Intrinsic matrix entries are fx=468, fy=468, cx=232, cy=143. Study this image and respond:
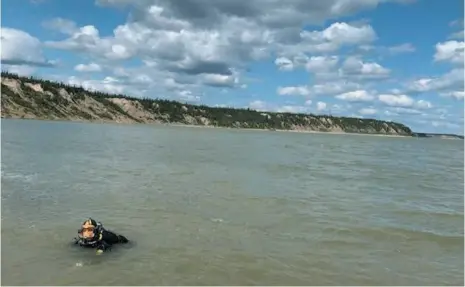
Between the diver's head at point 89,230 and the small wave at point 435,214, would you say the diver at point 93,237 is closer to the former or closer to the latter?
the diver's head at point 89,230

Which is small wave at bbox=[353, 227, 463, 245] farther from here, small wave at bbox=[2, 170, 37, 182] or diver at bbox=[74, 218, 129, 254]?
small wave at bbox=[2, 170, 37, 182]

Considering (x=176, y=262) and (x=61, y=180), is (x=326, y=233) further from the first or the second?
(x=61, y=180)

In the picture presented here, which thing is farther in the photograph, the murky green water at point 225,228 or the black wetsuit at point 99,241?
the black wetsuit at point 99,241

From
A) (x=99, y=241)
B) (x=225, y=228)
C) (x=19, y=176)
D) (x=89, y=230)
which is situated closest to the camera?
(x=89, y=230)

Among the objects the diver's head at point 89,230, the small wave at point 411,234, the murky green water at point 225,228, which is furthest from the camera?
the small wave at point 411,234

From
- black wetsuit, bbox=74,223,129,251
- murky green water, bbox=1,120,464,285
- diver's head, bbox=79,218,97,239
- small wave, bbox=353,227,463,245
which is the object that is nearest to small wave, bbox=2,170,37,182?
murky green water, bbox=1,120,464,285

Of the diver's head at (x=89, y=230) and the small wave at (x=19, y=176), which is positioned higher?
the diver's head at (x=89, y=230)

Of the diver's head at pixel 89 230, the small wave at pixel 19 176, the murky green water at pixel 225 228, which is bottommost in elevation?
the murky green water at pixel 225 228

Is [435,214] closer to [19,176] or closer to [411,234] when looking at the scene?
[411,234]

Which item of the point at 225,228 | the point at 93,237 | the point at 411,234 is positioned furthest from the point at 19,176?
the point at 411,234

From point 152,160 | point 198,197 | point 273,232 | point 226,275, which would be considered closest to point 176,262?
point 226,275

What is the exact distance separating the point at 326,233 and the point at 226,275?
6300mm

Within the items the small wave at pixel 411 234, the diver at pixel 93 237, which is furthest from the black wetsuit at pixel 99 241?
the small wave at pixel 411 234

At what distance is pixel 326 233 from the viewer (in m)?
→ 17.3
